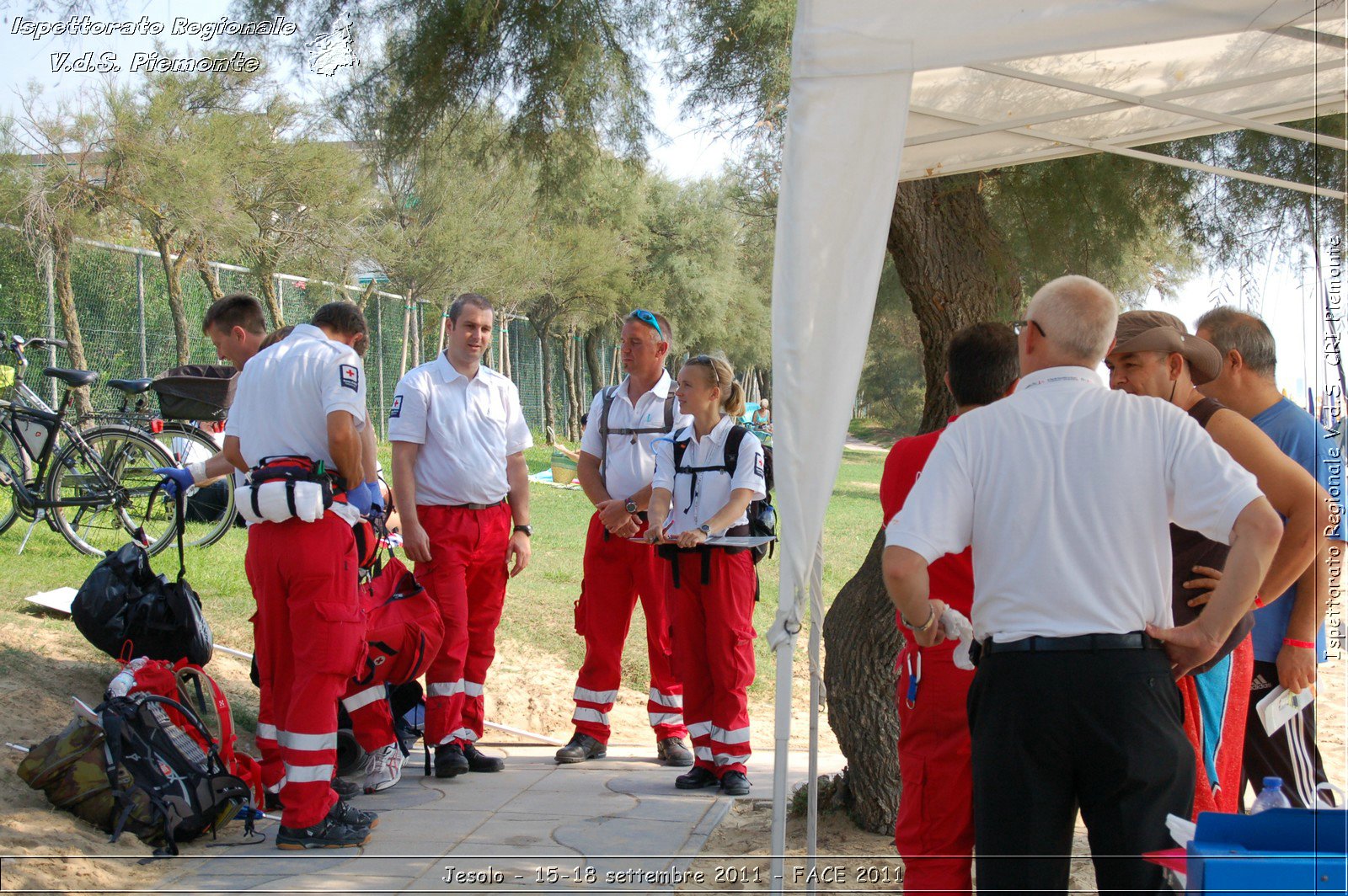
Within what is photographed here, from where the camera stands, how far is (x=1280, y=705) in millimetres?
3502

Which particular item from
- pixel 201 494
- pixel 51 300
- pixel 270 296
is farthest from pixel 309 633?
pixel 270 296

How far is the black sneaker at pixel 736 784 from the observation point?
5031 mm

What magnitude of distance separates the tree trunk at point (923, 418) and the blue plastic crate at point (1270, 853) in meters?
2.51

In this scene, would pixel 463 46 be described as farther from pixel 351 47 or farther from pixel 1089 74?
pixel 1089 74

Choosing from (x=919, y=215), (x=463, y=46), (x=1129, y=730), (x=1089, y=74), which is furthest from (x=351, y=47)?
(x=1129, y=730)

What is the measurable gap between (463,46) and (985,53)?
2.89 m

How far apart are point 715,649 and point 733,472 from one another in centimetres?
86

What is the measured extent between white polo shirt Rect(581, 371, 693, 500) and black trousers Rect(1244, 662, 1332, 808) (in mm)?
2882

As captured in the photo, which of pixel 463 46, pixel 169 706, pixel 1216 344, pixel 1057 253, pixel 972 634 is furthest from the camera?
pixel 1057 253

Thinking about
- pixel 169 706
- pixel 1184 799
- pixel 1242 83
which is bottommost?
pixel 169 706

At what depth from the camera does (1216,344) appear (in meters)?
3.66

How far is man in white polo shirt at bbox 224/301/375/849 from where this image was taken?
4047mm

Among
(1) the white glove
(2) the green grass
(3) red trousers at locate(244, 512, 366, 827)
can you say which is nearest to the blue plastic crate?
A: (1) the white glove

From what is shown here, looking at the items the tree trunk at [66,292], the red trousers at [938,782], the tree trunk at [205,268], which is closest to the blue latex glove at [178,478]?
the red trousers at [938,782]
